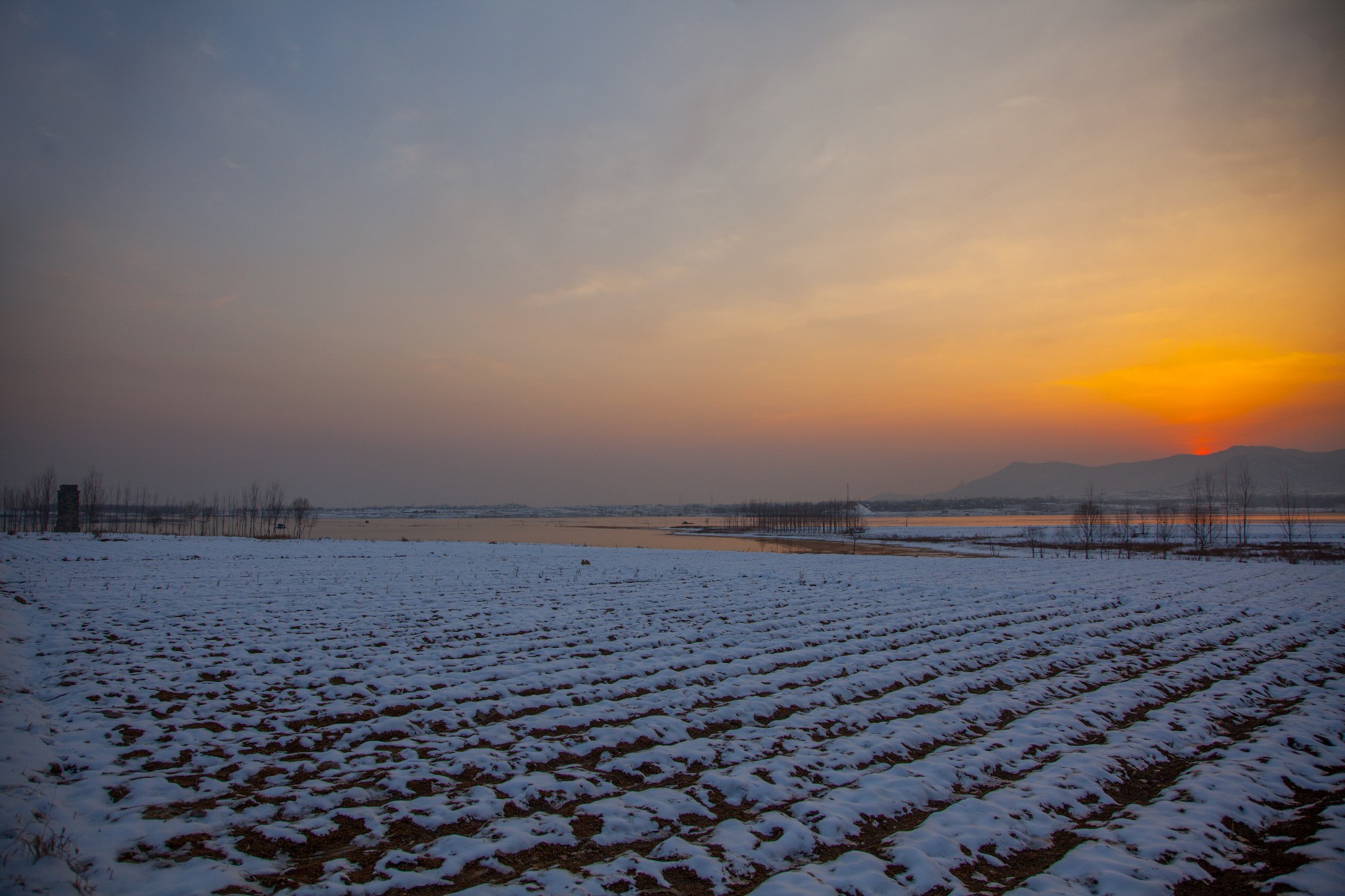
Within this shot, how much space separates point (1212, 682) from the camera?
10.6 m

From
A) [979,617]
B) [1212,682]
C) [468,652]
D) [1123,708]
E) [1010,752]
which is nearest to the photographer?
[1010,752]

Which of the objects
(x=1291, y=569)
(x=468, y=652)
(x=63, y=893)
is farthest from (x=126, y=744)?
(x=1291, y=569)

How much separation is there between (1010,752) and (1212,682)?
20.3 ft

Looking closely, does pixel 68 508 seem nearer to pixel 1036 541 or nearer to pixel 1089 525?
pixel 1036 541

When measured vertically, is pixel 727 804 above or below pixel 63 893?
below

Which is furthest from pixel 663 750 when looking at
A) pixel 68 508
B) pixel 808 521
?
pixel 808 521

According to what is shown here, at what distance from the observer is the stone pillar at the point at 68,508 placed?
55.1 metres

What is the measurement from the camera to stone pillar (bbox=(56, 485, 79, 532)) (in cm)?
5509

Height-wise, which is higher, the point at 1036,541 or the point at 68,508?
the point at 68,508

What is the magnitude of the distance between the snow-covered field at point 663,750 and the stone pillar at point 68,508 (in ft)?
179

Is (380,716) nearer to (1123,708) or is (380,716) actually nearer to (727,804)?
(727,804)

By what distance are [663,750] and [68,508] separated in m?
73.4

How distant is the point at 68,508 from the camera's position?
55500 millimetres

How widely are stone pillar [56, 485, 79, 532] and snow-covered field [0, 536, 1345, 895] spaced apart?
54.7m
